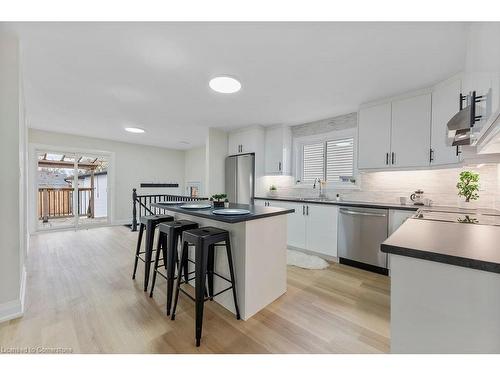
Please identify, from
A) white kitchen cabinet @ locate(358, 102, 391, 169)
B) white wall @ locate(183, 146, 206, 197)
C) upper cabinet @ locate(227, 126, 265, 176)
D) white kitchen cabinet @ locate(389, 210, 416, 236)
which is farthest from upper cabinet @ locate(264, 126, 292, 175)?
white wall @ locate(183, 146, 206, 197)

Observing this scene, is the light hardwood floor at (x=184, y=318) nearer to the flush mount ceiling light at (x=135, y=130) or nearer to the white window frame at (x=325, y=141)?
the white window frame at (x=325, y=141)

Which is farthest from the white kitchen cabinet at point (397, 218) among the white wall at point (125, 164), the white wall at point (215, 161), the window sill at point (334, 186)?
the white wall at point (125, 164)

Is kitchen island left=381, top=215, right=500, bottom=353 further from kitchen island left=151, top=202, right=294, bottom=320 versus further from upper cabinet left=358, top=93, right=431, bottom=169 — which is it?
upper cabinet left=358, top=93, right=431, bottom=169

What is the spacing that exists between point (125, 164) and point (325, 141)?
540 cm

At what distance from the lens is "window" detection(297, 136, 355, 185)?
144 inches

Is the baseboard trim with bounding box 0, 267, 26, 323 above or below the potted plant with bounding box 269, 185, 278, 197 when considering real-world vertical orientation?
below

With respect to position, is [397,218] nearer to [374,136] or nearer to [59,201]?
[374,136]

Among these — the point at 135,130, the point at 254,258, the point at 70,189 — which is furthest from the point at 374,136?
the point at 70,189

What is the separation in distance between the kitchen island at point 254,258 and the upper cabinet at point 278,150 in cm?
210

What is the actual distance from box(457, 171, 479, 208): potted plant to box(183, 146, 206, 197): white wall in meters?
5.83

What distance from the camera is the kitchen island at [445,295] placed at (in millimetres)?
736

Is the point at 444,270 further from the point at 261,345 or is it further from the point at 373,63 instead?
the point at 373,63
